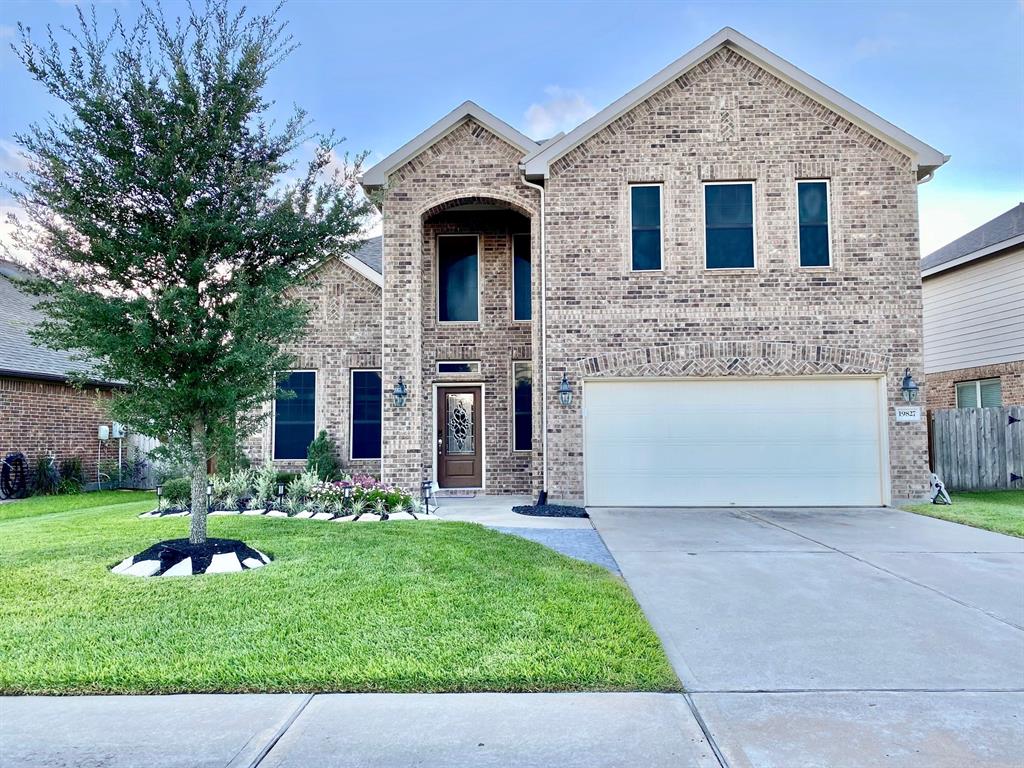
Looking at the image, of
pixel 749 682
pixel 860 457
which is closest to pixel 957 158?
pixel 860 457

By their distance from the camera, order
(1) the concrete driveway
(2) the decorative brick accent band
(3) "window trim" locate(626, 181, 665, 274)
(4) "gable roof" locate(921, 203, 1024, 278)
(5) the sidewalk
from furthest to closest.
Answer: (4) "gable roof" locate(921, 203, 1024, 278) → (3) "window trim" locate(626, 181, 665, 274) → (2) the decorative brick accent band → (1) the concrete driveway → (5) the sidewalk

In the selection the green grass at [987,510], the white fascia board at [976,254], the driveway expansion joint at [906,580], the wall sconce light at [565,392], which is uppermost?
the white fascia board at [976,254]

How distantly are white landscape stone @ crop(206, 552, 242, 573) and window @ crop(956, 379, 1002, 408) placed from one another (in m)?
15.9

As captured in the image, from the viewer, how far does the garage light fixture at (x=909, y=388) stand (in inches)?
411

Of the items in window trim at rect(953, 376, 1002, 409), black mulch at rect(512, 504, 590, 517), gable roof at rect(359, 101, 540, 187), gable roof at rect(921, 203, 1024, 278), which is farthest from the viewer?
window trim at rect(953, 376, 1002, 409)

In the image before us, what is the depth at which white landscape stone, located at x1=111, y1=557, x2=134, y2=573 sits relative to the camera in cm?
589

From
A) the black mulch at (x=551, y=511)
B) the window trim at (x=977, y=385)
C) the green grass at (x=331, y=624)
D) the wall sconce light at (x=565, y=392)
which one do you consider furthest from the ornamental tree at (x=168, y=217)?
the window trim at (x=977, y=385)

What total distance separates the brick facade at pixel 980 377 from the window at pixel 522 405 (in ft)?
34.2

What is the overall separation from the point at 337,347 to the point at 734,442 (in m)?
8.13

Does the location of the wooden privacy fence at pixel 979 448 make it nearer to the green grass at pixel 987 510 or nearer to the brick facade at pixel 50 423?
the green grass at pixel 987 510

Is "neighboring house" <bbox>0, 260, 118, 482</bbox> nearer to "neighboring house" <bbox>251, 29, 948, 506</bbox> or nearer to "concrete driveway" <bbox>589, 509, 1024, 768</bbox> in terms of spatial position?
"neighboring house" <bbox>251, 29, 948, 506</bbox>

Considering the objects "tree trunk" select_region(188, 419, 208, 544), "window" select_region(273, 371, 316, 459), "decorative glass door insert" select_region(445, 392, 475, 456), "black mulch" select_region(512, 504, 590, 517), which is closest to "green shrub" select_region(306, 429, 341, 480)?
"window" select_region(273, 371, 316, 459)

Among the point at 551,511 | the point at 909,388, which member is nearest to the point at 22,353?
the point at 551,511

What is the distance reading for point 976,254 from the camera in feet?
48.1
